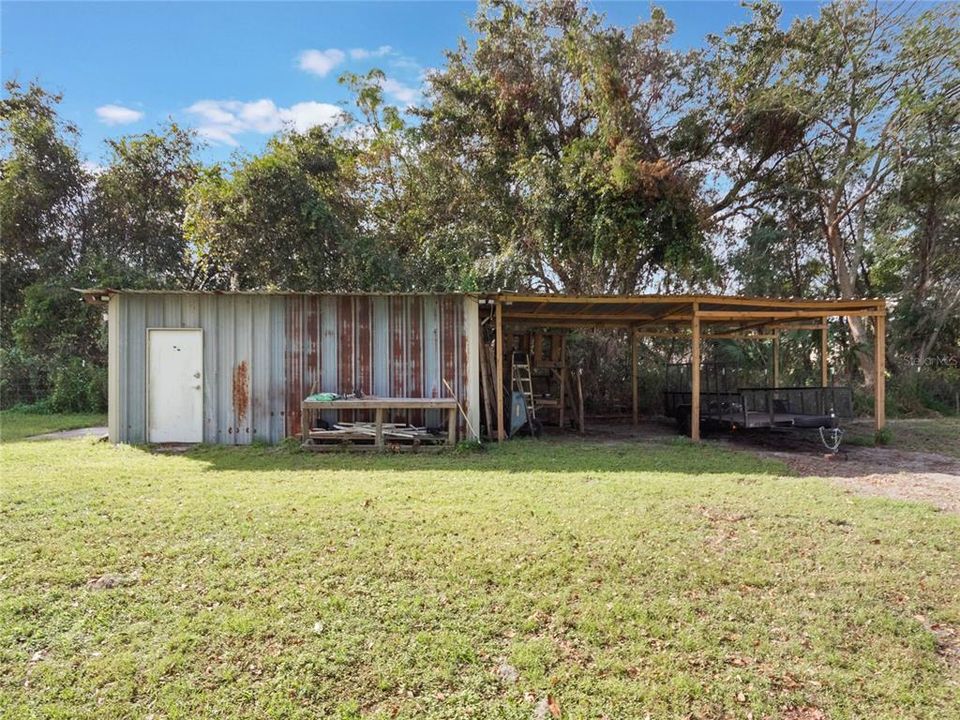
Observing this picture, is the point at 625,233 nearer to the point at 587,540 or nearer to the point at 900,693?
the point at 587,540

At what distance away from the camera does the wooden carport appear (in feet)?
28.6

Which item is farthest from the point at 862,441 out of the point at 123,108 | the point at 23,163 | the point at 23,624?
the point at 23,163

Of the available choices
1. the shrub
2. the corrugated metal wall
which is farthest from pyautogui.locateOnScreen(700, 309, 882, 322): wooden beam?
the shrub

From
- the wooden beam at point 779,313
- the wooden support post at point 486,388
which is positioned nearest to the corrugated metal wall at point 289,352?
the wooden support post at point 486,388

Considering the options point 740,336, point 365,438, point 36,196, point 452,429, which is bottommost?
point 365,438

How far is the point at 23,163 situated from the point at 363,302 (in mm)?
13427

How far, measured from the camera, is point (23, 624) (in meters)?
2.72

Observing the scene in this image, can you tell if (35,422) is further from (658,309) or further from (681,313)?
(681,313)

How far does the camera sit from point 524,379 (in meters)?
9.98

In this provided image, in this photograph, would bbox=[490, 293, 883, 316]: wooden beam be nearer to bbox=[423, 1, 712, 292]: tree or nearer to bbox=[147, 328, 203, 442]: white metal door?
bbox=[423, 1, 712, 292]: tree

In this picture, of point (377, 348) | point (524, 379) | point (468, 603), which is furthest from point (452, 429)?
point (468, 603)

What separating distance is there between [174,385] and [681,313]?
881 cm

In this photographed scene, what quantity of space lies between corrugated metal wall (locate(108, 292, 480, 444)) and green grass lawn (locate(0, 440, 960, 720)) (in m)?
3.17

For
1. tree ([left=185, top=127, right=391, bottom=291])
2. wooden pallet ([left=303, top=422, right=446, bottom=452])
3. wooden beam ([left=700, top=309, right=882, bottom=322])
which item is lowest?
wooden pallet ([left=303, top=422, right=446, bottom=452])
